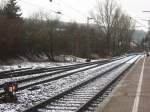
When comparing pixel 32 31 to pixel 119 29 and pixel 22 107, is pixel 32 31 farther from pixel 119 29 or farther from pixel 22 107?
pixel 119 29

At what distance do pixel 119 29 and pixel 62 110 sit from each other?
121868 mm

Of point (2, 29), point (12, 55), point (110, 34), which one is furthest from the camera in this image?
point (110, 34)

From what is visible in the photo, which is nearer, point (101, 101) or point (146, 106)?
point (146, 106)

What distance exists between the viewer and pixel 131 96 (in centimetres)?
1769

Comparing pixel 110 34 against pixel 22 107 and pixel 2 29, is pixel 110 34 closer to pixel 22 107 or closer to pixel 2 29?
pixel 2 29

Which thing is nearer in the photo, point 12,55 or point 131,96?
point 131,96

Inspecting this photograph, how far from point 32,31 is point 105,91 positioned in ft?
161

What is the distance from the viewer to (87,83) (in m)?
24.5

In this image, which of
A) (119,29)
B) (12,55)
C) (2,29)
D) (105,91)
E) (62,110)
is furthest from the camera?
(119,29)

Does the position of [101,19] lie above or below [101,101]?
above

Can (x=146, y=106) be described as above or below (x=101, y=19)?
below

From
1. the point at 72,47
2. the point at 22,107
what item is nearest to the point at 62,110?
the point at 22,107

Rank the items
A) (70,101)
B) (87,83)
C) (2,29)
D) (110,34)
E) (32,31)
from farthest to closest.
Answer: (110,34)
(32,31)
(2,29)
(87,83)
(70,101)

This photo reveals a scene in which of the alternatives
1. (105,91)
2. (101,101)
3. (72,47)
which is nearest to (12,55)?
(72,47)
